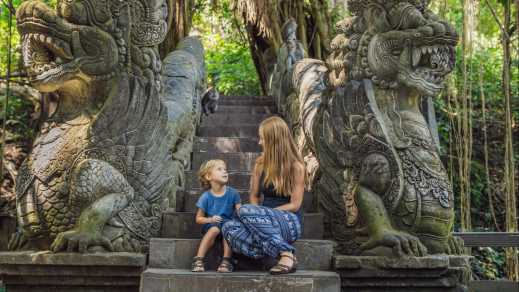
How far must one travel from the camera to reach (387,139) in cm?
414

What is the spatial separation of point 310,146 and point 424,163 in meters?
1.35

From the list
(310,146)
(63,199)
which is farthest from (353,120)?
(63,199)

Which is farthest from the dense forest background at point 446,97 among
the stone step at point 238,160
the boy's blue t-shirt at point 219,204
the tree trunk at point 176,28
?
the boy's blue t-shirt at point 219,204

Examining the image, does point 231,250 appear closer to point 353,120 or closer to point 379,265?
point 379,265

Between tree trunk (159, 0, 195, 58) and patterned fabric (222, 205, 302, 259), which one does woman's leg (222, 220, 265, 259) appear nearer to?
patterned fabric (222, 205, 302, 259)

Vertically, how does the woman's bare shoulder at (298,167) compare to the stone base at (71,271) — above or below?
above

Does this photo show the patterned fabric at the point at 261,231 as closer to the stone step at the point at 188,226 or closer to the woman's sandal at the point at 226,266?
the woman's sandal at the point at 226,266

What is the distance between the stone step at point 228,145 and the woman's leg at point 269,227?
9.55ft

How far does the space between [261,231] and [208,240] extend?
0.42 metres

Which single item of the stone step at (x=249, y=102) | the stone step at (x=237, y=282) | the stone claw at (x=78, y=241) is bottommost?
the stone step at (x=237, y=282)

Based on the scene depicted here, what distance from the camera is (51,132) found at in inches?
169

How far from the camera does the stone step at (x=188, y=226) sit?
4551 millimetres

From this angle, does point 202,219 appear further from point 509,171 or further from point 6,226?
point 6,226

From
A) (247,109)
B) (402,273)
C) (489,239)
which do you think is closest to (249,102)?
(247,109)
